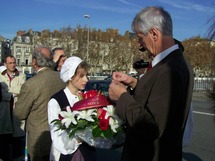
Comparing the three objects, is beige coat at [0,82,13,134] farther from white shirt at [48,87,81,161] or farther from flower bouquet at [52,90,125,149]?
flower bouquet at [52,90,125,149]

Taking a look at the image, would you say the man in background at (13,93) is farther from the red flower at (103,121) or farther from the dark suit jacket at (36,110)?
the red flower at (103,121)

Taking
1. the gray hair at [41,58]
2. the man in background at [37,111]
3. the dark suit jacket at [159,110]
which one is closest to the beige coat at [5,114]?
the gray hair at [41,58]

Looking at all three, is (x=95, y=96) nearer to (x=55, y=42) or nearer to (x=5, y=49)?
(x=55, y=42)

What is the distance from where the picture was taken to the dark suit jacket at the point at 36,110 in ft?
13.2

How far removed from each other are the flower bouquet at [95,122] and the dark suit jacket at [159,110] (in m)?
0.21

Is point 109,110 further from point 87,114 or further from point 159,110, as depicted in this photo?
point 159,110

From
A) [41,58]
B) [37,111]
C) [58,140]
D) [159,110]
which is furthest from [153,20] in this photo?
[41,58]

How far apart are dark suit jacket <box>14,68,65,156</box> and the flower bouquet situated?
1353 mm

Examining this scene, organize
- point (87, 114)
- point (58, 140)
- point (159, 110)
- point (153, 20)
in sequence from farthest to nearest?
point (58, 140) < point (87, 114) < point (153, 20) < point (159, 110)

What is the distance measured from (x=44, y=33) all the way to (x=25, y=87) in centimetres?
6295

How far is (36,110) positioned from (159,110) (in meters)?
2.33

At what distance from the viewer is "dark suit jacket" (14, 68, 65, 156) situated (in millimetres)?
4020

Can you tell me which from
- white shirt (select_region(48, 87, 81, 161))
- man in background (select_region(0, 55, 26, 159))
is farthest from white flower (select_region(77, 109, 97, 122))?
man in background (select_region(0, 55, 26, 159))

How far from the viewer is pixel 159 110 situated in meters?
2.08
